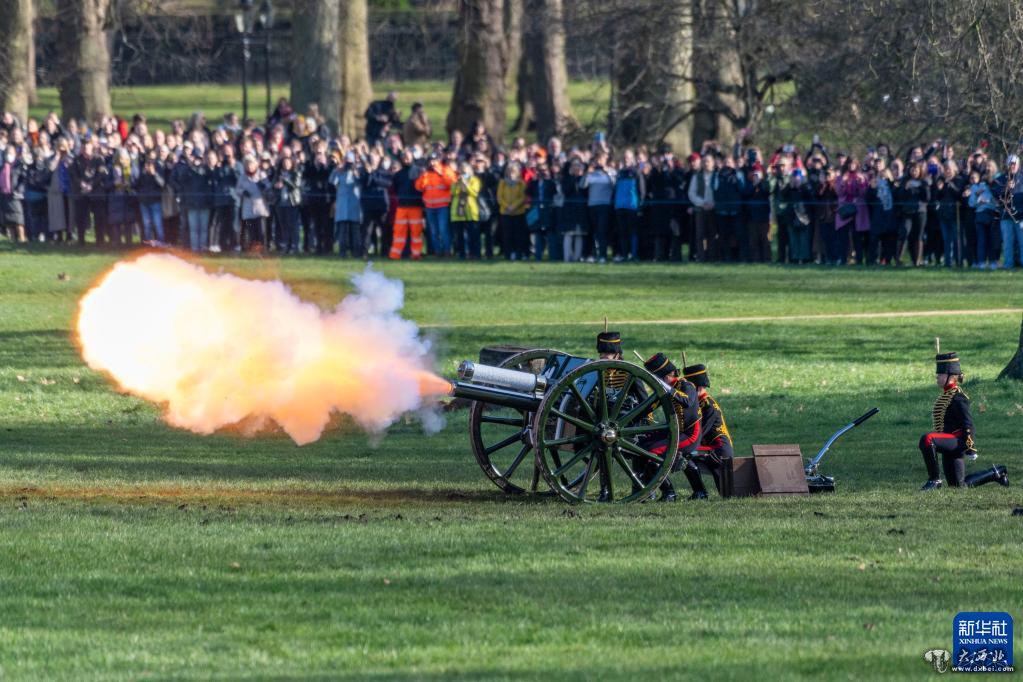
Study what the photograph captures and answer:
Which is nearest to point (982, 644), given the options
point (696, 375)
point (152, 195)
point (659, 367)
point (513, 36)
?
point (659, 367)

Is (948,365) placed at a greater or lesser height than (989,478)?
greater

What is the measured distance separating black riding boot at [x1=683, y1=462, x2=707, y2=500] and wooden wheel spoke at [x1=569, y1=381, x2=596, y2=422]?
4.96 ft

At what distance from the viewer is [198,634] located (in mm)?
10227

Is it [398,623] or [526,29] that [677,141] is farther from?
[398,623]

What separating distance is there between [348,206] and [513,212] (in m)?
3.80

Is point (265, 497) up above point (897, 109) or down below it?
below

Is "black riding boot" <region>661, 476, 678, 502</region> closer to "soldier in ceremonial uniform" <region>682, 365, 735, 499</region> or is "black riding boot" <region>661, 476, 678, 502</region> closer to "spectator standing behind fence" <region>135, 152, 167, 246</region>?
"soldier in ceremonial uniform" <region>682, 365, 735, 499</region>

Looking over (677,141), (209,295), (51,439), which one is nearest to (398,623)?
(209,295)

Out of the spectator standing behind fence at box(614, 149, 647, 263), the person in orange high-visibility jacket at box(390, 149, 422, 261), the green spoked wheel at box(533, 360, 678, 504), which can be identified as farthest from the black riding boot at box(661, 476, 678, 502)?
the person in orange high-visibility jacket at box(390, 149, 422, 261)

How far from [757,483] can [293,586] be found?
6039 millimetres

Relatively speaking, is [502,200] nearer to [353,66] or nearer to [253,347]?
[353,66]

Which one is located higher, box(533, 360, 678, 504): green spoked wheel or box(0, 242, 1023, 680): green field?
box(533, 360, 678, 504): green spoked wheel

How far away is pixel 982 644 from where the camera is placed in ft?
31.3

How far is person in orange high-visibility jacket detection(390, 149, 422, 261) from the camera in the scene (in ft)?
130
